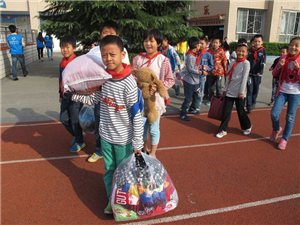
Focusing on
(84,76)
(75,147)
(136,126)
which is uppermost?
(84,76)

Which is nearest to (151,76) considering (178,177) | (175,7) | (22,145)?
(178,177)

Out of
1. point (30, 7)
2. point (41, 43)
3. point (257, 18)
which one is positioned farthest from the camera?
point (30, 7)

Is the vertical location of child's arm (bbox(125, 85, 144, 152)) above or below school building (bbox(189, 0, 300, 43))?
Result: below

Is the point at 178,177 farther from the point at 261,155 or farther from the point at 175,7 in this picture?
the point at 175,7

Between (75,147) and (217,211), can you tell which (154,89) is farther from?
(75,147)

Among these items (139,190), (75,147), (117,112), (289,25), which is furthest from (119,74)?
(289,25)

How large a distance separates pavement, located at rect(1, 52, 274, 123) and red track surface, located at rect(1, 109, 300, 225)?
811 mm

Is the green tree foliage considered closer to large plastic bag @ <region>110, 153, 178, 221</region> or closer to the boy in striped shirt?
the boy in striped shirt

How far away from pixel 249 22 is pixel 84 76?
87.4 feet

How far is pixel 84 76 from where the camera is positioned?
296cm

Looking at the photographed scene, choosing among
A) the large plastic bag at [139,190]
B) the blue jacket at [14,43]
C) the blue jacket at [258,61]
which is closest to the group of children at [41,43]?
the blue jacket at [14,43]

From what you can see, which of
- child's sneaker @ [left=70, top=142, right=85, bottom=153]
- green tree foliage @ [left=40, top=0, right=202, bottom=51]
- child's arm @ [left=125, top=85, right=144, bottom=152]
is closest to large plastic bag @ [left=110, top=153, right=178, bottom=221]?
child's arm @ [left=125, top=85, right=144, bottom=152]

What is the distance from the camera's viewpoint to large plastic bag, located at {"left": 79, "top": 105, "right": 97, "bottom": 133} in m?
4.24

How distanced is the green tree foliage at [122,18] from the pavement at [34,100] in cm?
221
